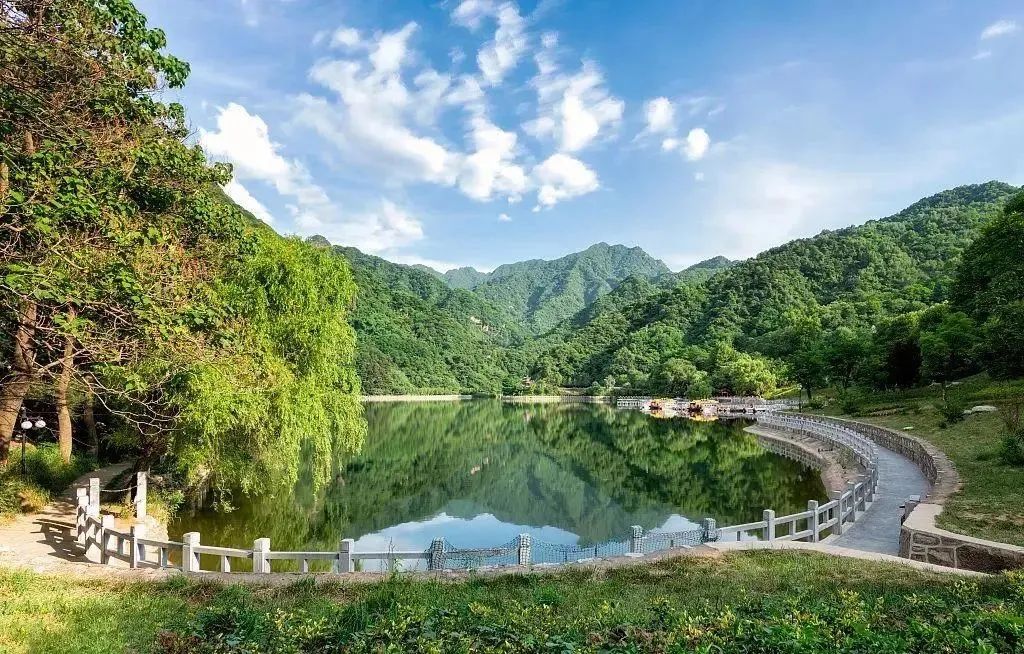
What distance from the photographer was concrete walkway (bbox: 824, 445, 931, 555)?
11102 millimetres

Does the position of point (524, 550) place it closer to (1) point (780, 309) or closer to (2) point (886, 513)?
(2) point (886, 513)

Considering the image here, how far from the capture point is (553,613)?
5461mm

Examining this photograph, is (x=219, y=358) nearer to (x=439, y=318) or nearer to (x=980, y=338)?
(x=980, y=338)

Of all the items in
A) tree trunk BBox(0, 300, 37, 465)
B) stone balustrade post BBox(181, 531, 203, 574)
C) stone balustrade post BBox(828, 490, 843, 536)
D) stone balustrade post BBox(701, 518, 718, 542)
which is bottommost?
stone balustrade post BBox(828, 490, 843, 536)

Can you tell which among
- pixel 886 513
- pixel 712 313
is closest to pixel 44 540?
pixel 886 513

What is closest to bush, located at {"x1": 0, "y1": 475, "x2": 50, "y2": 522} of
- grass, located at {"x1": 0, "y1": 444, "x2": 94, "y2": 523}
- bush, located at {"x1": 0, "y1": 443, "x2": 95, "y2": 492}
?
grass, located at {"x1": 0, "y1": 444, "x2": 94, "y2": 523}

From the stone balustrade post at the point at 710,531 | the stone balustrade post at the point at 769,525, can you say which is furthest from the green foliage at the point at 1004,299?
the stone balustrade post at the point at 710,531

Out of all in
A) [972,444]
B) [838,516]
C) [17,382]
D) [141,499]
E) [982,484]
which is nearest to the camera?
[17,382]

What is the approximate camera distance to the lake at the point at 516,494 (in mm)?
16703

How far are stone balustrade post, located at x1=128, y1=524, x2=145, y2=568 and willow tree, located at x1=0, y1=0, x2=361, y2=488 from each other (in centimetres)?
180

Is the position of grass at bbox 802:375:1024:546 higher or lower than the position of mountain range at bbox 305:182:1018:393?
lower

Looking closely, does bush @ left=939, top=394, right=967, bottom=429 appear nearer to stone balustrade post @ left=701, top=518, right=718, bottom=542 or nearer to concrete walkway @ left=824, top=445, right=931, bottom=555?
concrete walkway @ left=824, top=445, right=931, bottom=555

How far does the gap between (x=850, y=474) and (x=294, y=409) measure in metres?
19.8

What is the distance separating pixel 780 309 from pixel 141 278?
10873cm
